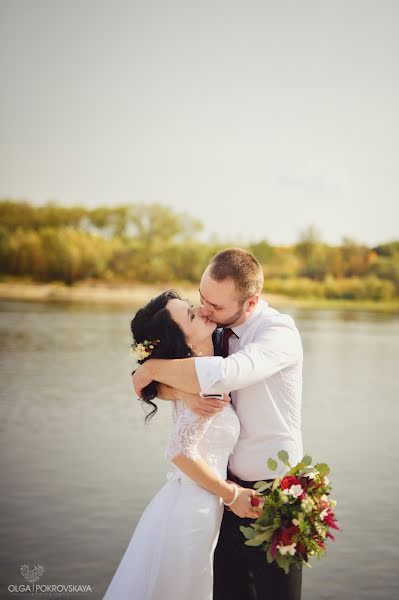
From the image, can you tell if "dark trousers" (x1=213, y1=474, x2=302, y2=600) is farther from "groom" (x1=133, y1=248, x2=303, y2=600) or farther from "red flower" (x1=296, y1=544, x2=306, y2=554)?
"red flower" (x1=296, y1=544, x2=306, y2=554)

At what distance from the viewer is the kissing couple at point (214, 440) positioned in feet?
8.05

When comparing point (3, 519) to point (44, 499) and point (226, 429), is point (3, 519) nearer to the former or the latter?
point (44, 499)

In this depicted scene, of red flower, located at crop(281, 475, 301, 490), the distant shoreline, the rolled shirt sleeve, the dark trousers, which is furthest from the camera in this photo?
the distant shoreline

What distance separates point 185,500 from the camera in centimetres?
250

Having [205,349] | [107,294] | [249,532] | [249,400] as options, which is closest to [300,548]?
[249,532]

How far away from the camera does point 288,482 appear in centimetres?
242

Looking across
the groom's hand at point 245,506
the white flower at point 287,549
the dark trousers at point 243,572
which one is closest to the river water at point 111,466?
the dark trousers at point 243,572

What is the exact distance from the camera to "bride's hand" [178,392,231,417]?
7.91 ft

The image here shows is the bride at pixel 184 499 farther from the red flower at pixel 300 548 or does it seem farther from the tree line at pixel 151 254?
the tree line at pixel 151 254

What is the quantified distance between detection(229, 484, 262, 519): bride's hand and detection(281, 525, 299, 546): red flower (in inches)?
4.6

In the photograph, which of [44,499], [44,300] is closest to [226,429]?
[44,499]

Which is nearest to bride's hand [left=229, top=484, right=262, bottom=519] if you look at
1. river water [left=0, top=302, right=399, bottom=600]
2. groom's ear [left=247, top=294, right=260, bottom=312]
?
groom's ear [left=247, top=294, right=260, bottom=312]

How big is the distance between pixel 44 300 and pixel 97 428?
3627cm

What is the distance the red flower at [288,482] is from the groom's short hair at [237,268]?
2.21 ft
